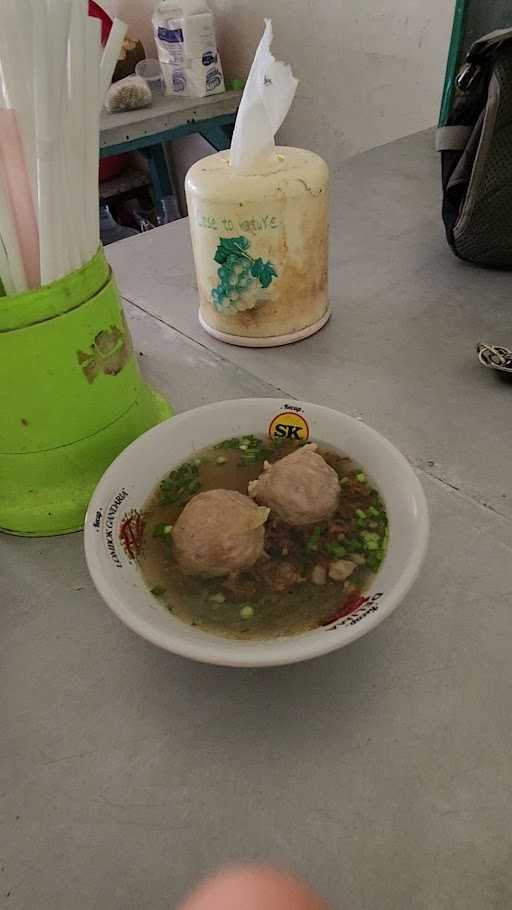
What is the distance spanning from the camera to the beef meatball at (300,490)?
0.50 meters

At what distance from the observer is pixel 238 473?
1.80ft

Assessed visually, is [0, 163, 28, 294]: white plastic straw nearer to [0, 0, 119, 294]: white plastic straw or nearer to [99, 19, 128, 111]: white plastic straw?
[0, 0, 119, 294]: white plastic straw

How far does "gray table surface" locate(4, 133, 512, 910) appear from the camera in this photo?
369 mm

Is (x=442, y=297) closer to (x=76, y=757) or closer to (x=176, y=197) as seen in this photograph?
(x=76, y=757)

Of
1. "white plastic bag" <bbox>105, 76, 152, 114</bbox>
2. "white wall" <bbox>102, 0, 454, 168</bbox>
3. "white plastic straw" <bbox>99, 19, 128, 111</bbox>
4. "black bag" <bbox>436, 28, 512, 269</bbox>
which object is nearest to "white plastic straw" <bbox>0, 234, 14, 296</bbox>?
"white plastic straw" <bbox>99, 19, 128, 111</bbox>

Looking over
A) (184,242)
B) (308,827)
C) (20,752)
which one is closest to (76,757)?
(20,752)

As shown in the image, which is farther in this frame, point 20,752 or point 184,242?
point 184,242

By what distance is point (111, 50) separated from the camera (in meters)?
0.48

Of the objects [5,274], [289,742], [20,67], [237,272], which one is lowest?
[289,742]

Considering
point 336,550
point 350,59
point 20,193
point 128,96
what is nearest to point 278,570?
point 336,550

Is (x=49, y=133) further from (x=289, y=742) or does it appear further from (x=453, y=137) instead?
(x=453, y=137)

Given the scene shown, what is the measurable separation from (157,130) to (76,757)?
166 centimetres

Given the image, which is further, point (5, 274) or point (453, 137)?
point (453, 137)

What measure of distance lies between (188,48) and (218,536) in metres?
1.65
